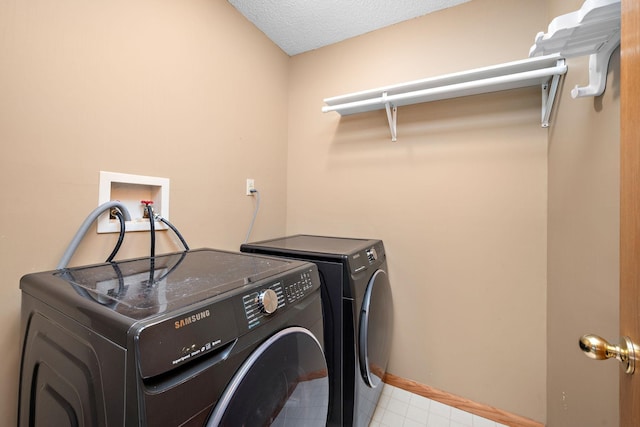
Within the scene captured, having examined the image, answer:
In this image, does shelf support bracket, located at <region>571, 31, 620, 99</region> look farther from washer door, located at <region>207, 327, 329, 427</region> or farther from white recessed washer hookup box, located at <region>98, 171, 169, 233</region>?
white recessed washer hookup box, located at <region>98, 171, 169, 233</region>

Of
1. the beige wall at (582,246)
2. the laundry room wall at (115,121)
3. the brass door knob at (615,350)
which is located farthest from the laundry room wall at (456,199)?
the brass door knob at (615,350)

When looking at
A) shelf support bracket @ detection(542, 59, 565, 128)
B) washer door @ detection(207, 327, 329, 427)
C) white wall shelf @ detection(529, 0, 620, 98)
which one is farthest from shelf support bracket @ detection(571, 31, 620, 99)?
washer door @ detection(207, 327, 329, 427)

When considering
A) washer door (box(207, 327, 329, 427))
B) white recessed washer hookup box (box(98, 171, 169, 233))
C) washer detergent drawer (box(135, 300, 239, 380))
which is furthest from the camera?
white recessed washer hookup box (box(98, 171, 169, 233))

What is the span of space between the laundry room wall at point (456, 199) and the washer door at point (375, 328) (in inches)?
10.4

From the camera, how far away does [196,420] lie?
0.50m

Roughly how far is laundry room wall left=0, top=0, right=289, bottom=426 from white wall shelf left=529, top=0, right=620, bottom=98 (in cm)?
145

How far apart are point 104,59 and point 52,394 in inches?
44.1

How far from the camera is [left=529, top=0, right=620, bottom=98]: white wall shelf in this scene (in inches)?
26.9

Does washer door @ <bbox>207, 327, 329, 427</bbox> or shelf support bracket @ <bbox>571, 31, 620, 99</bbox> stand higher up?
shelf support bracket @ <bbox>571, 31, 620, 99</bbox>

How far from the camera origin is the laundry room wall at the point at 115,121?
2.71 feet

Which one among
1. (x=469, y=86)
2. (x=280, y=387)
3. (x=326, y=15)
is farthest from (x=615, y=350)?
(x=326, y=15)

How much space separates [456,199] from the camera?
1544mm

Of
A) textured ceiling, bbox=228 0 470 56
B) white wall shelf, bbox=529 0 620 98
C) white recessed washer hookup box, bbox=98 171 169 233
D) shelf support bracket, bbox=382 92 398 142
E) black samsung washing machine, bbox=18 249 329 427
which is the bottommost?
black samsung washing machine, bbox=18 249 329 427

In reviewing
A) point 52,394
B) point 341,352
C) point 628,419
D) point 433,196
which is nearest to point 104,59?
point 52,394
